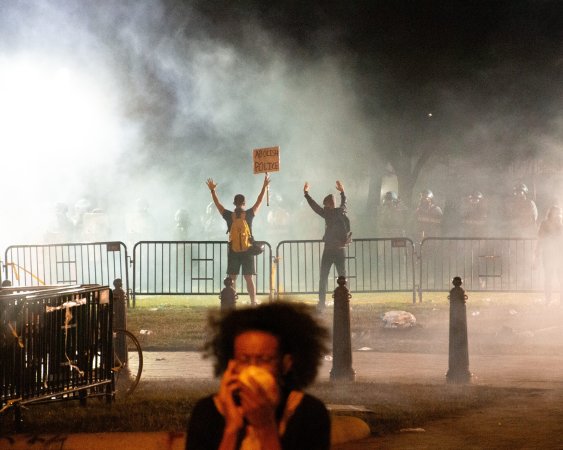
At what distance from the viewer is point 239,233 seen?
15.0 meters

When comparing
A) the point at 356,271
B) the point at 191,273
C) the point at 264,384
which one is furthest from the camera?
the point at 356,271

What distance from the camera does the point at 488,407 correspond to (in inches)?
311

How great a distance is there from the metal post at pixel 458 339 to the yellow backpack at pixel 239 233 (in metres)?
6.33

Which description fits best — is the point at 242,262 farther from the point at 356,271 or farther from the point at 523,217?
the point at 523,217

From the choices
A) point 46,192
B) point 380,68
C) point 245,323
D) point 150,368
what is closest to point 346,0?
point 380,68

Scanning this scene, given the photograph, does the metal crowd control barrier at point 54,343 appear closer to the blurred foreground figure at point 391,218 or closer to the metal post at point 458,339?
the metal post at point 458,339

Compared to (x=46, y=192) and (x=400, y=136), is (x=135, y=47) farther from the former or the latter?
(x=400, y=136)

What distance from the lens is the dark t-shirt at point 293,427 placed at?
291 cm

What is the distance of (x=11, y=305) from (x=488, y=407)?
3906 millimetres

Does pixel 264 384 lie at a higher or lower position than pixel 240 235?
lower

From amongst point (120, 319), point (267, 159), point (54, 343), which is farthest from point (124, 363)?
point (267, 159)

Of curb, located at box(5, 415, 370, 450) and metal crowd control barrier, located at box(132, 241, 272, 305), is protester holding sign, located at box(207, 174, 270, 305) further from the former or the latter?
curb, located at box(5, 415, 370, 450)

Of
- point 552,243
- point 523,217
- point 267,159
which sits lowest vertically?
point 552,243

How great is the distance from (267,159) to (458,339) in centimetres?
746
